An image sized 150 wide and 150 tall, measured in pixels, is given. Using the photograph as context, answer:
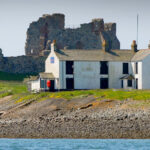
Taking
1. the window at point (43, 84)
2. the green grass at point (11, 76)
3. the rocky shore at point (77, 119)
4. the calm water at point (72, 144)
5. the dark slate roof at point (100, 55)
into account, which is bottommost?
the calm water at point (72, 144)

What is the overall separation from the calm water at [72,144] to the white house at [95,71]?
26.0 m

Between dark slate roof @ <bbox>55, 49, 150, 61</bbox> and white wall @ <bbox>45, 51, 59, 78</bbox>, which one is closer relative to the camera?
dark slate roof @ <bbox>55, 49, 150, 61</bbox>

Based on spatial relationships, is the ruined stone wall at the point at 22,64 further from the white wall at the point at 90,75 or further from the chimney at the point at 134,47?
the white wall at the point at 90,75

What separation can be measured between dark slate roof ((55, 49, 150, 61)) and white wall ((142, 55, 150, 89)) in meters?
0.60

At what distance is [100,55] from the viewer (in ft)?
282

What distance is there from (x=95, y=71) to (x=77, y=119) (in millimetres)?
21797

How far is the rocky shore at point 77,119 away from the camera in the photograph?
58.9 m

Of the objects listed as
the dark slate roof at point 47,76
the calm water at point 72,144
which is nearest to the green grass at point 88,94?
the dark slate roof at point 47,76

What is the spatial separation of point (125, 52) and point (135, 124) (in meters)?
29.0

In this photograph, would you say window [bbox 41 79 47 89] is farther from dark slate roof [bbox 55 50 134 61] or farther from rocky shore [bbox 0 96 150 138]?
rocky shore [bbox 0 96 150 138]

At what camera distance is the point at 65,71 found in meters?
83.8

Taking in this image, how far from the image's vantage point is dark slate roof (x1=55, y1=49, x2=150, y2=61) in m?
84.0

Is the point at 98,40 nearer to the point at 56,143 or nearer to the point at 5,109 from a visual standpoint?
the point at 5,109

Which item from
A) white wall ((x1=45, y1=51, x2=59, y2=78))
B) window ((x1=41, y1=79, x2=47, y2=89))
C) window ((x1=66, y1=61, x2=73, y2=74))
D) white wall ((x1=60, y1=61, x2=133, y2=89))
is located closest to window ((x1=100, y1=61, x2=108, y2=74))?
white wall ((x1=60, y1=61, x2=133, y2=89))
